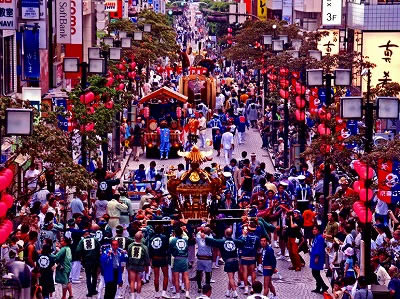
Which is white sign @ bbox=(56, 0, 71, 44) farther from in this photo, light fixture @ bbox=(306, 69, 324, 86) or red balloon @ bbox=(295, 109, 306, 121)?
light fixture @ bbox=(306, 69, 324, 86)

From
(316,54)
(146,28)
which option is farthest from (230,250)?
(146,28)

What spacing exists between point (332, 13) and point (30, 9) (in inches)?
1222

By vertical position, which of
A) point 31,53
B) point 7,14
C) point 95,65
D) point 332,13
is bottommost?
point 95,65

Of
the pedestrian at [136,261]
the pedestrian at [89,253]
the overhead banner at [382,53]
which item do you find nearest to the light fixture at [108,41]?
the overhead banner at [382,53]

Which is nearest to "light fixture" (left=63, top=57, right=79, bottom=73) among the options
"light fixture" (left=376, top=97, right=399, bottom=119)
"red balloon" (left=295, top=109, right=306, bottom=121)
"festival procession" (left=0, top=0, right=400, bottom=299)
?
"festival procession" (left=0, top=0, right=400, bottom=299)

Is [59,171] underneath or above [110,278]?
above

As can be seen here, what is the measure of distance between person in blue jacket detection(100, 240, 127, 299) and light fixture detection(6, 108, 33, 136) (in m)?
4.75

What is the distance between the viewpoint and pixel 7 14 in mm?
39719

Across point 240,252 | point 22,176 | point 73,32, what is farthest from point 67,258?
point 73,32

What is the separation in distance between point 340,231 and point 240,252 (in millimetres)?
2290

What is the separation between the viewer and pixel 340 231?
96.4 ft

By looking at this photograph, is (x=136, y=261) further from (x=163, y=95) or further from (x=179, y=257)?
(x=163, y=95)

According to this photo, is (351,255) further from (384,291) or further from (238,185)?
(238,185)

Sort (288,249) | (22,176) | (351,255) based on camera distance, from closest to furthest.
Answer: (351,255) → (288,249) → (22,176)
